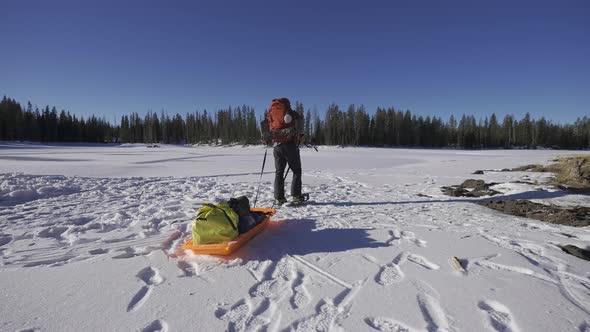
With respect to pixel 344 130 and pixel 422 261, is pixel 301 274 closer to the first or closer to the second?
pixel 422 261

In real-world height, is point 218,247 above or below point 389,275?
above

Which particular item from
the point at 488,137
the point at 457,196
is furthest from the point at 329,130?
the point at 457,196

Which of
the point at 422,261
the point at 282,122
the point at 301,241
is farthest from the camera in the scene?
the point at 282,122

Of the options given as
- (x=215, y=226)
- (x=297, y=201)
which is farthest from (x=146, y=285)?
(x=297, y=201)

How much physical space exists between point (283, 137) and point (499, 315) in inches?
177

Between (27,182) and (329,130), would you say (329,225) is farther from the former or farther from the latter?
(329,130)

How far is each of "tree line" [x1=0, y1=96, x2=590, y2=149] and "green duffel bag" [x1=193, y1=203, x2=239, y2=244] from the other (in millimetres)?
73222

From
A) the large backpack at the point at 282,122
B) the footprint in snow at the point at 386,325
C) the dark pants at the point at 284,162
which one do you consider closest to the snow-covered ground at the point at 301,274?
the footprint in snow at the point at 386,325

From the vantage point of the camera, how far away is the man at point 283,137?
5.82 metres

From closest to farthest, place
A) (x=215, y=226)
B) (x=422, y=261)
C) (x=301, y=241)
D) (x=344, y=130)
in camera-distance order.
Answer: (x=422, y=261) → (x=215, y=226) → (x=301, y=241) → (x=344, y=130)

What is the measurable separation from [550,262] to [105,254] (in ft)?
16.4

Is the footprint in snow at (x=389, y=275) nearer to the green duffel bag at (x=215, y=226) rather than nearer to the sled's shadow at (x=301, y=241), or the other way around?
the sled's shadow at (x=301, y=241)

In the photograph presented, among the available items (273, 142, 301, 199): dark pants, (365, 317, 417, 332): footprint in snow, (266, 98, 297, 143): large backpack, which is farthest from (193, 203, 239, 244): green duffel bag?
(266, 98, 297, 143): large backpack

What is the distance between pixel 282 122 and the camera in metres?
5.79
